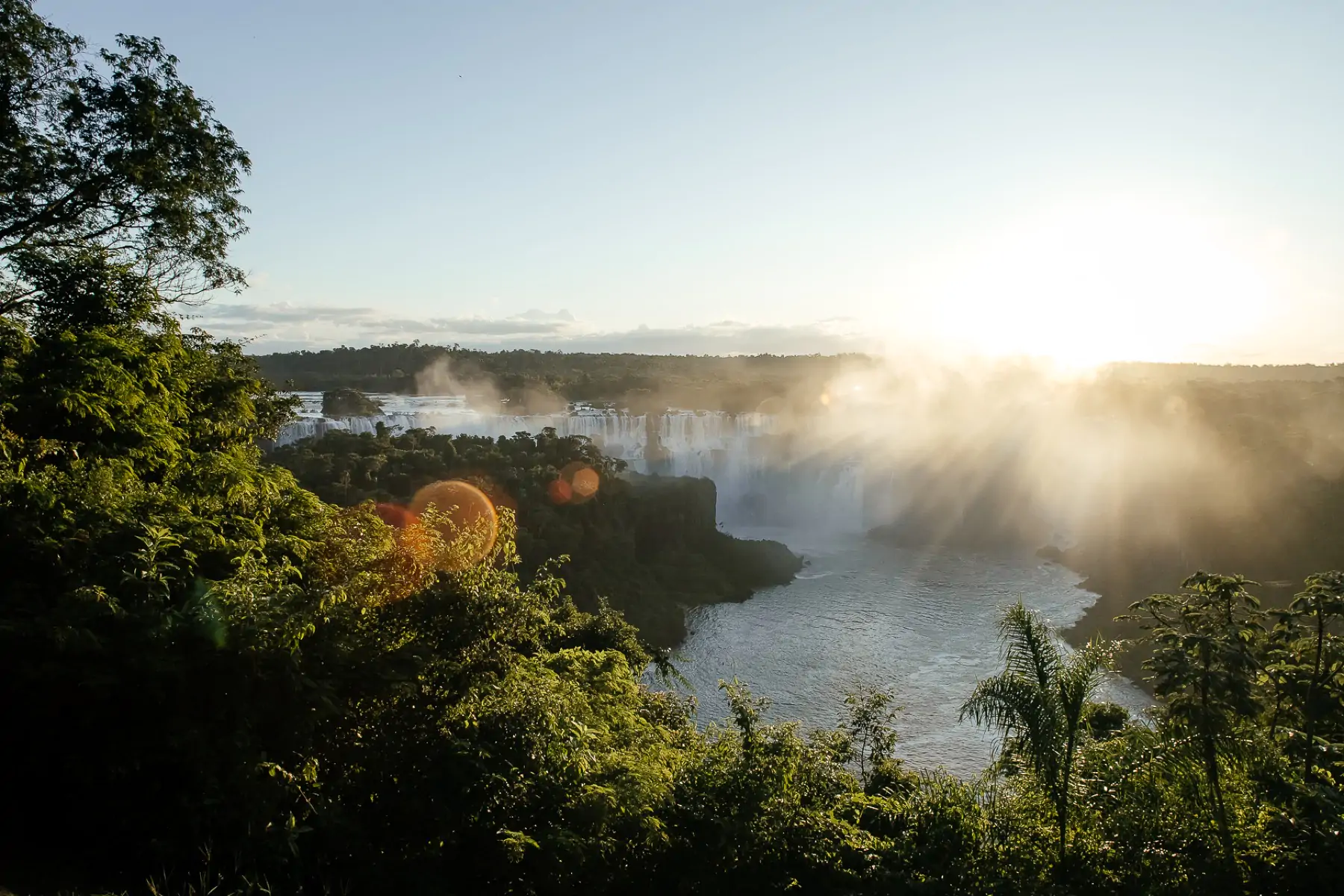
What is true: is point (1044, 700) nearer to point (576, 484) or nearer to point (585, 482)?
point (576, 484)

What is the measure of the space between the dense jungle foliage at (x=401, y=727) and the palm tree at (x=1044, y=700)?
4 cm

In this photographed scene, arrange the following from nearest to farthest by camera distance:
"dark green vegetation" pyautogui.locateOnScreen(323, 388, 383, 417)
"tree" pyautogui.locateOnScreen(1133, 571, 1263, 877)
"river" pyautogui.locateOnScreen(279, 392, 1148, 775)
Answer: "tree" pyautogui.locateOnScreen(1133, 571, 1263, 877) < "river" pyautogui.locateOnScreen(279, 392, 1148, 775) < "dark green vegetation" pyautogui.locateOnScreen(323, 388, 383, 417)

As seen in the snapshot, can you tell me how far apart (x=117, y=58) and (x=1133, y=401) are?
244 ft

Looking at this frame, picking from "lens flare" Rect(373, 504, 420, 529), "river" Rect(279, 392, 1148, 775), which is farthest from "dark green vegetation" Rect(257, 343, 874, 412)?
"lens flare" Rect(373, 504, 420, 529)

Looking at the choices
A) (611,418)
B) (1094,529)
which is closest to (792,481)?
(611,418)

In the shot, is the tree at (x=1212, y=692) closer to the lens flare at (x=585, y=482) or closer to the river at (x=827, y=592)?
the river at (x=827, y=592)

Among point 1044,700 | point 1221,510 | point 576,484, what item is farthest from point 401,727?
point 1221,510

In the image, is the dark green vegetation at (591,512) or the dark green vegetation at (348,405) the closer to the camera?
the dark green vegetation at (591,512)

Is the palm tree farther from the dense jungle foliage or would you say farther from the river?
the river

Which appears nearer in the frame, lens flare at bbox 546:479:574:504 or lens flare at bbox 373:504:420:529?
lens flare at bbox 373:504:420:529

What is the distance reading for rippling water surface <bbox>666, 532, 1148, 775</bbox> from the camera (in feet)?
80.7

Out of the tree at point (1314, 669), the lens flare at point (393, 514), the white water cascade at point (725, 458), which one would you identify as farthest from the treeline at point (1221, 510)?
the lens flare at point (393, 514)

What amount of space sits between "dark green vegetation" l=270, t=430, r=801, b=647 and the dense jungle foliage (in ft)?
74.2

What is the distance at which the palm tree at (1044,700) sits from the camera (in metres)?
8.16
